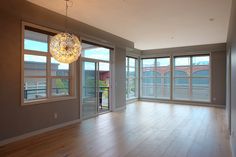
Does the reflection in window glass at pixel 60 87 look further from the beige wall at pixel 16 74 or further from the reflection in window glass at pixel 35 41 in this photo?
the reflection in window glass at pixel 35 41

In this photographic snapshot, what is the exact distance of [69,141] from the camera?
11.4 feet

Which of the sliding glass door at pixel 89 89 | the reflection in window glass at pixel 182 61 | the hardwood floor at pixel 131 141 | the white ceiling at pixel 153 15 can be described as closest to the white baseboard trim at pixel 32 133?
the hardwood floor at pixel 131 141

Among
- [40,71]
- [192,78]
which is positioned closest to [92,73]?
[40,71]

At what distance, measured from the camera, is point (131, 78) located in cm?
916

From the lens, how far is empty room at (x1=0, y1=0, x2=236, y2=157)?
320 centimetres

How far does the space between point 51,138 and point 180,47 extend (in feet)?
23.8

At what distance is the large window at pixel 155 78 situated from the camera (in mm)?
9016

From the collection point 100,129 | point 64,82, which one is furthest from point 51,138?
point 64,82

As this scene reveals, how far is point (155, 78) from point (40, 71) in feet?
21.7

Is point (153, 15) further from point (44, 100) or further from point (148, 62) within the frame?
point (148, 62)

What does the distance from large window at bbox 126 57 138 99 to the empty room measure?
6.36 feet

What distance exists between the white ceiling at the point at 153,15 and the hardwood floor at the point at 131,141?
2912mm

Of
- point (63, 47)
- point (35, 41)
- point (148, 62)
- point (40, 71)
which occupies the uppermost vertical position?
point (148, 62)

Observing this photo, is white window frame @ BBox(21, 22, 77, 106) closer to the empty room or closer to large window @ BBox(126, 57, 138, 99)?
the empty room
